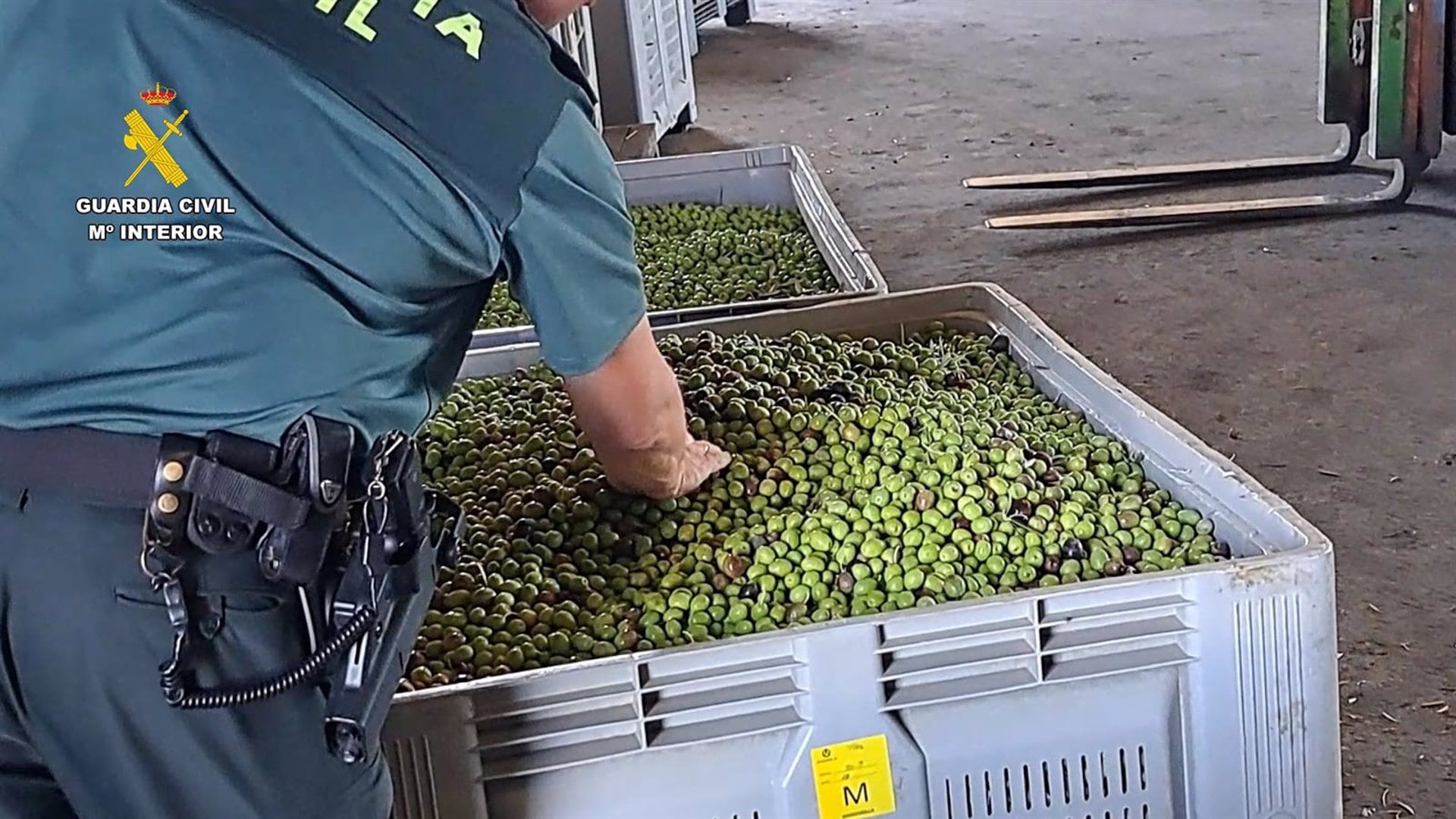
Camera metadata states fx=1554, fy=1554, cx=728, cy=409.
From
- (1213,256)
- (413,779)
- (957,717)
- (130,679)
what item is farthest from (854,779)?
(1213,256)

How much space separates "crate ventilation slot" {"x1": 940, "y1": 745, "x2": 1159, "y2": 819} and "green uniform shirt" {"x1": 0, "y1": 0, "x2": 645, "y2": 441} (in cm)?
72

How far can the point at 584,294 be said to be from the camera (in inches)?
51.8

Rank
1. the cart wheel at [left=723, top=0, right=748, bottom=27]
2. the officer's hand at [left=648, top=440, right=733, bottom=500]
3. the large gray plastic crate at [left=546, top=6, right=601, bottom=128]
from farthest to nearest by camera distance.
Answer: the cart wheel at [left=723, top=0, right=748, bottom=27] → the large gray plastic crate at [left=546, top=6, right=601, bottom=128] → the officer's hand at [left=648, top=440, right=733, bottom=500]

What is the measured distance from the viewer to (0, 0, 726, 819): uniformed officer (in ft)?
3.56

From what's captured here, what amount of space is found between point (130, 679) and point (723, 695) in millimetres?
537

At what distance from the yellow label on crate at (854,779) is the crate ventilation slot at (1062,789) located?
0.24ft

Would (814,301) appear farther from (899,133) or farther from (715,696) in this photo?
(899,133)


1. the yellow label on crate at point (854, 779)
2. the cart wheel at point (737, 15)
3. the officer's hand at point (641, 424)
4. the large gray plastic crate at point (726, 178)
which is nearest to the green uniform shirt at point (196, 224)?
the officer's hand at point (641, 424)

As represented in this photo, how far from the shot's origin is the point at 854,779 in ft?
4.77

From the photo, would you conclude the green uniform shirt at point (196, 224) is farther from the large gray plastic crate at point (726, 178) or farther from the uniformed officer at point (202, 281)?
the large gray plastic crate at point (726, 178)

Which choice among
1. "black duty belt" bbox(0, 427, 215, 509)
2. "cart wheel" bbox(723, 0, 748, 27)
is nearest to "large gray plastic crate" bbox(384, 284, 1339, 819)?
"black duty belt" bbox(0, 427, 215, 509)

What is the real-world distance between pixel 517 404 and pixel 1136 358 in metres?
2.01

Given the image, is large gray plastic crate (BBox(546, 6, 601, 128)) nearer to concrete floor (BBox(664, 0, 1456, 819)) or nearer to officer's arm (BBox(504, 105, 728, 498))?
concrete floor (BBox(664, 0, 1456, 819))

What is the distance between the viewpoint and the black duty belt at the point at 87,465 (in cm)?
112
